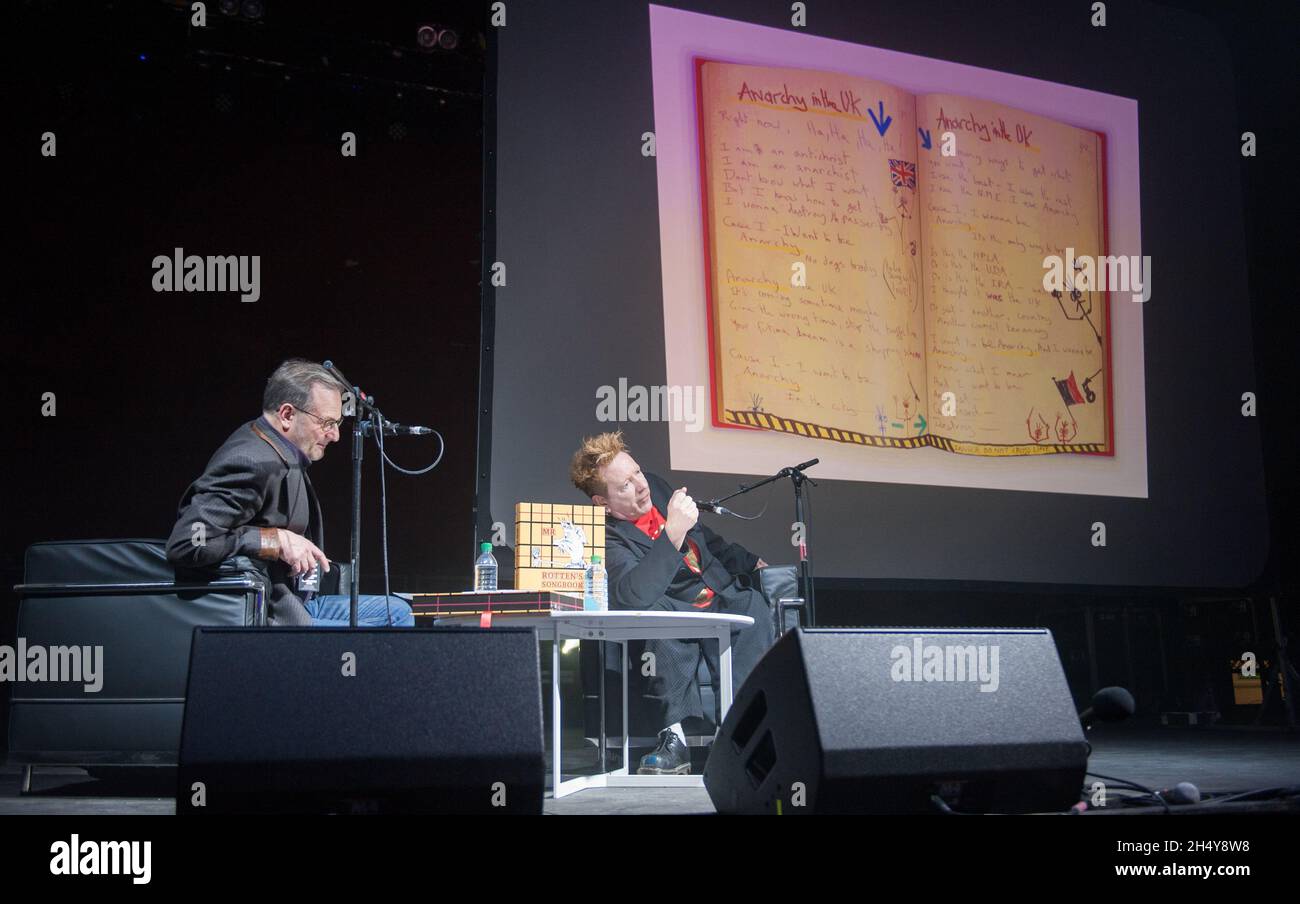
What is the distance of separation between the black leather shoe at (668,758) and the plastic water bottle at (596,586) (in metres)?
0.43

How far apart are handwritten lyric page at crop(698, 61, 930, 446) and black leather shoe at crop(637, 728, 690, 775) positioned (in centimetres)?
121

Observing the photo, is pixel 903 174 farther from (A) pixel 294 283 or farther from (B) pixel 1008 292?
(A) pixel 294 283

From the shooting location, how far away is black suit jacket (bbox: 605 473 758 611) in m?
3.07

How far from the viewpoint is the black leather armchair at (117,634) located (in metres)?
2.63

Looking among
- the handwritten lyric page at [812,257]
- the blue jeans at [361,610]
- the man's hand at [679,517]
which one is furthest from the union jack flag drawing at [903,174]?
the blue jeans at [361,610]

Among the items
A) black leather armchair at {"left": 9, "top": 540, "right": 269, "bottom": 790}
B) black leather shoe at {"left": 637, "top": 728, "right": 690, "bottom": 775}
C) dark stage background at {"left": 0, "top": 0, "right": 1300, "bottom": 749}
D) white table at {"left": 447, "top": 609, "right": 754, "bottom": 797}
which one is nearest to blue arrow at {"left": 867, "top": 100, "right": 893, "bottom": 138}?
dark stage background at {"left": 0, "top": 0, "right": 1300, "bottom": 749}

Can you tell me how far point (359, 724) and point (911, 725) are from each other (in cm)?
79

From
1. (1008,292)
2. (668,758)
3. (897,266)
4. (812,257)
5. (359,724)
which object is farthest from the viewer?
(1008,292)

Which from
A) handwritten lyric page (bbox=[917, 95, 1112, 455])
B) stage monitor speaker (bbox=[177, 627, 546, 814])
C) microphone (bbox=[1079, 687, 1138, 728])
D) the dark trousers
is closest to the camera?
stage monitor speaker (bbox=[177, 627, 546, 814])

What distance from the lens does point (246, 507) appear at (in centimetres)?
285

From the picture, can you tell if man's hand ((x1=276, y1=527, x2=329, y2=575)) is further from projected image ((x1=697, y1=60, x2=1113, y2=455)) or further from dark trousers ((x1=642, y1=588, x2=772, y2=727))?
projected image ((x1=697, y1=60, x2=1113, y2=455))

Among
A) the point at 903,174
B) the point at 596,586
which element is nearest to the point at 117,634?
the point at 596,586

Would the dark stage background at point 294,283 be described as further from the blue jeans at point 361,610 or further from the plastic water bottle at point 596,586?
the plastic water bottle at point 596,586
